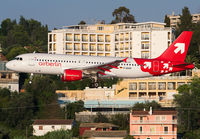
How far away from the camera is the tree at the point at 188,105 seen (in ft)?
367

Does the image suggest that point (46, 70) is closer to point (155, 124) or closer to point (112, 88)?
point (155, 124)

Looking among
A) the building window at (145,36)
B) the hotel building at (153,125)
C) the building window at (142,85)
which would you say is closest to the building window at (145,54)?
the building window at (145,36)

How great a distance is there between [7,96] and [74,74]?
5874 centimetres

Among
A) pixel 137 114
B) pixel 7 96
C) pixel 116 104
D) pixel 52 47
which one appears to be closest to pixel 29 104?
pixel 7 96

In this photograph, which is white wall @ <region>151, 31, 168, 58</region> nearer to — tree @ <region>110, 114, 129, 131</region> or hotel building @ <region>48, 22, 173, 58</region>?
hotel building @ <region>48, 22, 173, 58</region>

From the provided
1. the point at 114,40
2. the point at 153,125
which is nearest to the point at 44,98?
the point at 153,125

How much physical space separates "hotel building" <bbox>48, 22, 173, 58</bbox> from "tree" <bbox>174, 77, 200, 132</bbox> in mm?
31994

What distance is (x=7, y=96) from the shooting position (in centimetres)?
12912

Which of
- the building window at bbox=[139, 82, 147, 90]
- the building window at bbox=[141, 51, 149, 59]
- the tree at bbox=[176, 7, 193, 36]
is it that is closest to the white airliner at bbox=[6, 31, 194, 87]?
the building window at bbox=[139, 82, 147, 90]

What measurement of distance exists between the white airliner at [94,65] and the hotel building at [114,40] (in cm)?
7812

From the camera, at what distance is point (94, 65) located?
7450 cm

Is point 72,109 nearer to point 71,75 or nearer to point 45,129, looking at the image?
point 45,129

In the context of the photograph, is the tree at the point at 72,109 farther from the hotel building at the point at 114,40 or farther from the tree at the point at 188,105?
the hotel building at the point at 114,40

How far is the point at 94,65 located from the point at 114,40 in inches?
3676
